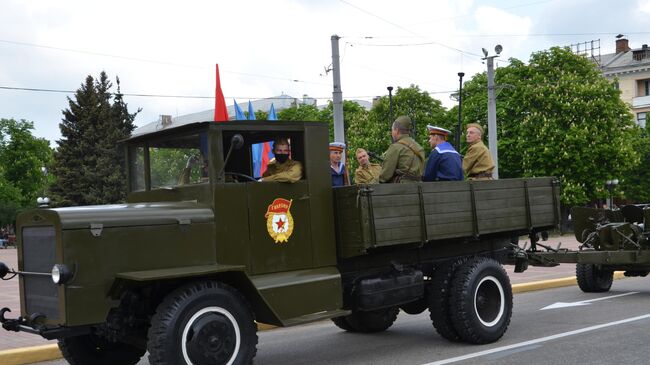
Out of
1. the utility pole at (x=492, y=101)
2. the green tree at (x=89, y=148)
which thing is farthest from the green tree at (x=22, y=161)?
the utility pole at (x=492, y=101)

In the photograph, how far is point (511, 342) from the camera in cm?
766

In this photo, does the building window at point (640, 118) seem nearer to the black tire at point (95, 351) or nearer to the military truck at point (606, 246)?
the military truck at point (606, 246)

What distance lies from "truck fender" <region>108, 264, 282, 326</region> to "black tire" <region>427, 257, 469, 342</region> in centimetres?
215

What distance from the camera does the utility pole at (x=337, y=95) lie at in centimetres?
1669

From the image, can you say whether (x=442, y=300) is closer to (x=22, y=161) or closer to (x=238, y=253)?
(x=238, y=253)

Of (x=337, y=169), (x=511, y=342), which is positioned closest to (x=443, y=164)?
(x=337, y=169)

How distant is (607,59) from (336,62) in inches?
2222

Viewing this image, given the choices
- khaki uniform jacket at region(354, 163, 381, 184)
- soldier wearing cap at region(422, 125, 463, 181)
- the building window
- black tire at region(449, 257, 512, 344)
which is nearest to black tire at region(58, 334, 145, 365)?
black tire at region(449, 257, 512, 344)

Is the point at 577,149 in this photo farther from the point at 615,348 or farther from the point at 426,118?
the point at 615,348

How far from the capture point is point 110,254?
213 inches

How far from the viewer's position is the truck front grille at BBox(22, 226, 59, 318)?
548 centimetres

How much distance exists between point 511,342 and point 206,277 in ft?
12.0

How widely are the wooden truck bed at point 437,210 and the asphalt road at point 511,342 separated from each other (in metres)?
1.19

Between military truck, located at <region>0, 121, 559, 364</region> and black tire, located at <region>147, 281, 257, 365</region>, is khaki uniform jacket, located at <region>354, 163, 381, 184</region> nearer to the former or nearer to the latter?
military truck, located at <region>0, 121, 559, 364</region>
